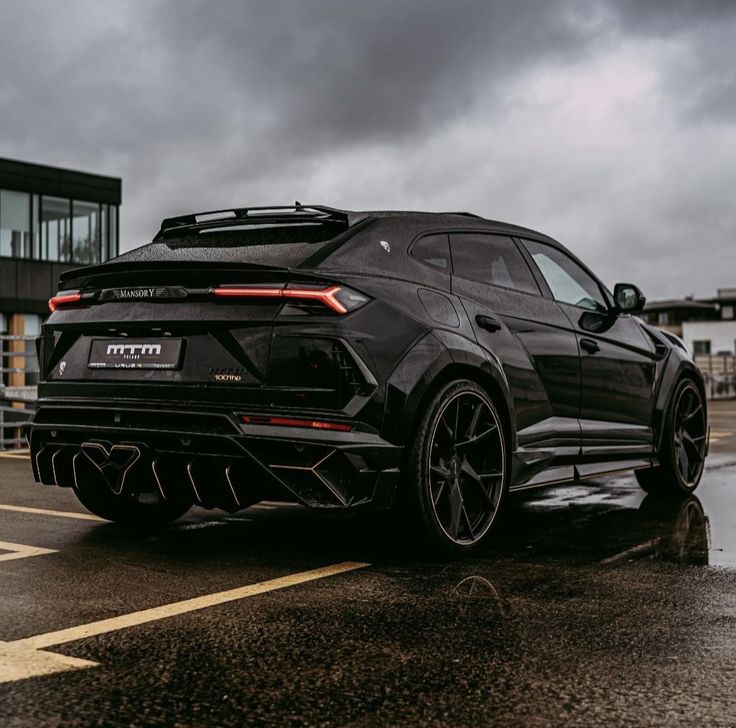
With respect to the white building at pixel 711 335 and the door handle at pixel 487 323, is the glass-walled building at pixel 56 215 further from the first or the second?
the white building at pixel 711 335

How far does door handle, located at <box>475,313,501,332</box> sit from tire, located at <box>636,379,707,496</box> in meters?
2.23

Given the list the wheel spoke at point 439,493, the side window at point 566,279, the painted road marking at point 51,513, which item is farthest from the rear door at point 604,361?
the painted road marking at point 51,513

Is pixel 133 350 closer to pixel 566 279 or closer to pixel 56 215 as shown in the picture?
pixel 566 279

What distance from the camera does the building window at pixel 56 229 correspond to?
141 ft

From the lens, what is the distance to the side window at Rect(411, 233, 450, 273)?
5.42 meters

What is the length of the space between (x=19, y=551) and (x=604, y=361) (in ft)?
11.1

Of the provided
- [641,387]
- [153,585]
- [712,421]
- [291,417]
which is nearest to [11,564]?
[153,585]

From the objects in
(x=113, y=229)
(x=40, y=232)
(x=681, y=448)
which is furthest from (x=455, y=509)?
(x=113, y=229)

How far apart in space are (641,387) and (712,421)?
38.3 feet

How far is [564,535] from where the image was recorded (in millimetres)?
5957

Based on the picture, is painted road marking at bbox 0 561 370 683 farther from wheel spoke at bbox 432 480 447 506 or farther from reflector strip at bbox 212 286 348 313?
reflector strip at bbox 212 286 348 313

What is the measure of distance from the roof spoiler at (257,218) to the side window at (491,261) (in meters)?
0.73

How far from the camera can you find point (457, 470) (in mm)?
5199

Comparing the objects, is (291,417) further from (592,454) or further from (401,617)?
(592,454)
